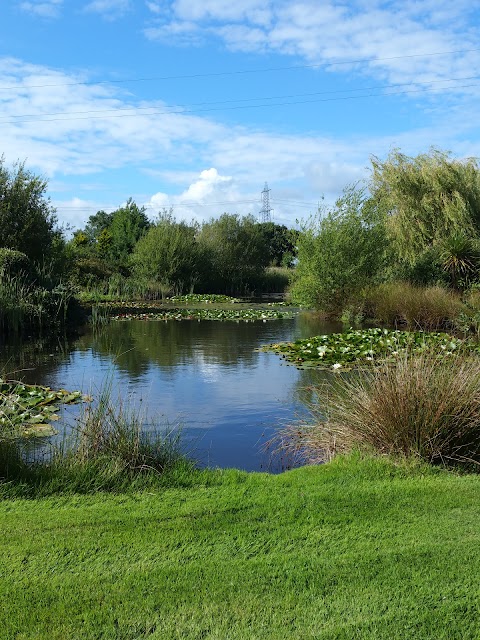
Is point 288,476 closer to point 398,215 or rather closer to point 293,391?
point 293,391

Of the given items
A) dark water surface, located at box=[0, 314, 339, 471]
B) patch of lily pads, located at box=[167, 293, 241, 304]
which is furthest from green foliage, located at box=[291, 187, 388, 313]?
patch of lily pads, located at box=[167, 293, 241, 304]

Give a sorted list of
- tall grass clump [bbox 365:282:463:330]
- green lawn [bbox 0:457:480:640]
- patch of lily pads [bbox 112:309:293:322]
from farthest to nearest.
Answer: patch of lily pads [bbox 112:309:293:322], tall grass clump [bbox 365:282:463:330], green lawn [bbox 0:457:480:640]

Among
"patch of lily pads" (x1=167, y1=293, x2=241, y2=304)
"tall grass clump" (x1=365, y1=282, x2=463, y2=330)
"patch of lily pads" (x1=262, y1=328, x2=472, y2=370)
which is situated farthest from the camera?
"patch of lily pads" (x1=167, y1=293, x2=241, y2=304)

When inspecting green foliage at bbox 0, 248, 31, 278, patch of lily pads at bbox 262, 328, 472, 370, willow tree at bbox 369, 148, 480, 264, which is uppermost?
willow tree at bbox 369, 148, 480, 264

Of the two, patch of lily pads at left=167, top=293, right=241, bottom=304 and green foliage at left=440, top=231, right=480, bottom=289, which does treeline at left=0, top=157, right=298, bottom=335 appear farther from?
green foliage at left=440, top=231, right=480, bottom=289

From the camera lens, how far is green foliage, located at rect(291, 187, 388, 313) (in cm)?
2731

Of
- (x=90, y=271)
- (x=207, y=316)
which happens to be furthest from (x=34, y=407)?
(x=90, y=271)

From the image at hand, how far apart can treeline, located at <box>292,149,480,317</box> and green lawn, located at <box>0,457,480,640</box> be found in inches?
774

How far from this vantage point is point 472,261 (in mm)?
27375

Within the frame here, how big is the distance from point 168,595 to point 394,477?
2.79m

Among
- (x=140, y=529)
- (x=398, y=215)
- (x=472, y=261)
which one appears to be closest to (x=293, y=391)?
(x=140, y=529)

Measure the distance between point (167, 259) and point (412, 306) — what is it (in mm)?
28116

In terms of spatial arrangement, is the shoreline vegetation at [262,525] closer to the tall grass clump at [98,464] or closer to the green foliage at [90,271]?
the tall grass clump at [98,464]

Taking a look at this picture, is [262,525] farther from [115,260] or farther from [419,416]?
[115,260]
